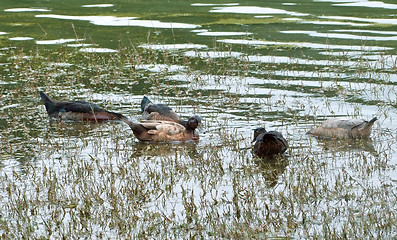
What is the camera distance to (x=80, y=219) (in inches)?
335

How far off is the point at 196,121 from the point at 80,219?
4169 mm

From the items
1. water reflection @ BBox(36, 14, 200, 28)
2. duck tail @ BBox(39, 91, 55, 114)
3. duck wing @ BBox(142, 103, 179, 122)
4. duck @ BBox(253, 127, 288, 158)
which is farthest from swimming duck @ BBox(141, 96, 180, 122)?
water reflection @ BBox(36, 14, 200, 28)

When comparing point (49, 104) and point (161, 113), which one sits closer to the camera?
point (161, 113)

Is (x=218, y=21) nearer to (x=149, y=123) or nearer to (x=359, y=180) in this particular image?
(x=149, y=123)

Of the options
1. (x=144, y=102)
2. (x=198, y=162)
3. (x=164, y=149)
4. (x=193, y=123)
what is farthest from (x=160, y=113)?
(x=198, y=162)

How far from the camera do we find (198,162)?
35.7ft

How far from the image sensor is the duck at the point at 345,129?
11969 mm

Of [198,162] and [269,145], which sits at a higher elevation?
[269,145]

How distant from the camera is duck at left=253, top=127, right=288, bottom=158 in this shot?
10992mm

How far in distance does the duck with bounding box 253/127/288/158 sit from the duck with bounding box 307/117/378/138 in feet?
3.63

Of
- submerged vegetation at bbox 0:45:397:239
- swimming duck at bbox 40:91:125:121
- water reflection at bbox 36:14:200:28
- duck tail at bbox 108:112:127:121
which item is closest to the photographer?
submerged vegetation at bbox 0:45:397:239

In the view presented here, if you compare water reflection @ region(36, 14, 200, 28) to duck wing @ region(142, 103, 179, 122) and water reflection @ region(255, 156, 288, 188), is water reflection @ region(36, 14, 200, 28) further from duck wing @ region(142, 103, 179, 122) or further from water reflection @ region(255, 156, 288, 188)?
water reflection @ region(255, 156, 288, 188)

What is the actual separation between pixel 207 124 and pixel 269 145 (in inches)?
94.0

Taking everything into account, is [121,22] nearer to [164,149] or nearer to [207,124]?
[207,124]
